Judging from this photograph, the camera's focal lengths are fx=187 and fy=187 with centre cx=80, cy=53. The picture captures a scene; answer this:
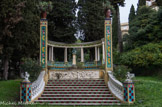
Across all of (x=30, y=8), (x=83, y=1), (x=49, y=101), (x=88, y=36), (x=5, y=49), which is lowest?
(x=49, y=101)

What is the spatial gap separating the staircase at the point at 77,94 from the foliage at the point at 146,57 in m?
8.69

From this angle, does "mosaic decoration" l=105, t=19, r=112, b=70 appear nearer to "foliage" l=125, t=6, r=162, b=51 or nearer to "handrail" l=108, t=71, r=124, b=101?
"handrail" l=108, t=71, r=124, b=101

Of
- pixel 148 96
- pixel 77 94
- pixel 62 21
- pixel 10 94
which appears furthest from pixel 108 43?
pixel 62 21

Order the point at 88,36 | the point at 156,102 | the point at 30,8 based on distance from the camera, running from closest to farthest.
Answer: the point at 156,102, the point at 30,8, the point at 88,36

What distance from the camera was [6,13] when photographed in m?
14.8

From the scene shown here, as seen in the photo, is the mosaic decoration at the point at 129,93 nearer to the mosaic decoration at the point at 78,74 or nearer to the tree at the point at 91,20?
the mosaic decoration at the point at 78,74

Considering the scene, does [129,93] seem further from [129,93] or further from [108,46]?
[108,46]

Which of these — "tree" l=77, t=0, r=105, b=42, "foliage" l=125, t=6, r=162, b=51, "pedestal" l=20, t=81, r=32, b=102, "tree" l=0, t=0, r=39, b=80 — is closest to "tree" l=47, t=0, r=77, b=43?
"tree" l=77, t=0, r=105, b=42

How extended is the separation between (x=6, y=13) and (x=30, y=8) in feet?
11.0

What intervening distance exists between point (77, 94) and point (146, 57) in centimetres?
1145

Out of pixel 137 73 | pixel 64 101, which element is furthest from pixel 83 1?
pixel 64 101

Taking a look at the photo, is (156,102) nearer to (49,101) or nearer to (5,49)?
(49,101)

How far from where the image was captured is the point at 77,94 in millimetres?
9414

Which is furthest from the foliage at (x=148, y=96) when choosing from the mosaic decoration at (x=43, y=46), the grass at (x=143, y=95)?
the mosaic decoration at (x=43, y=46)
